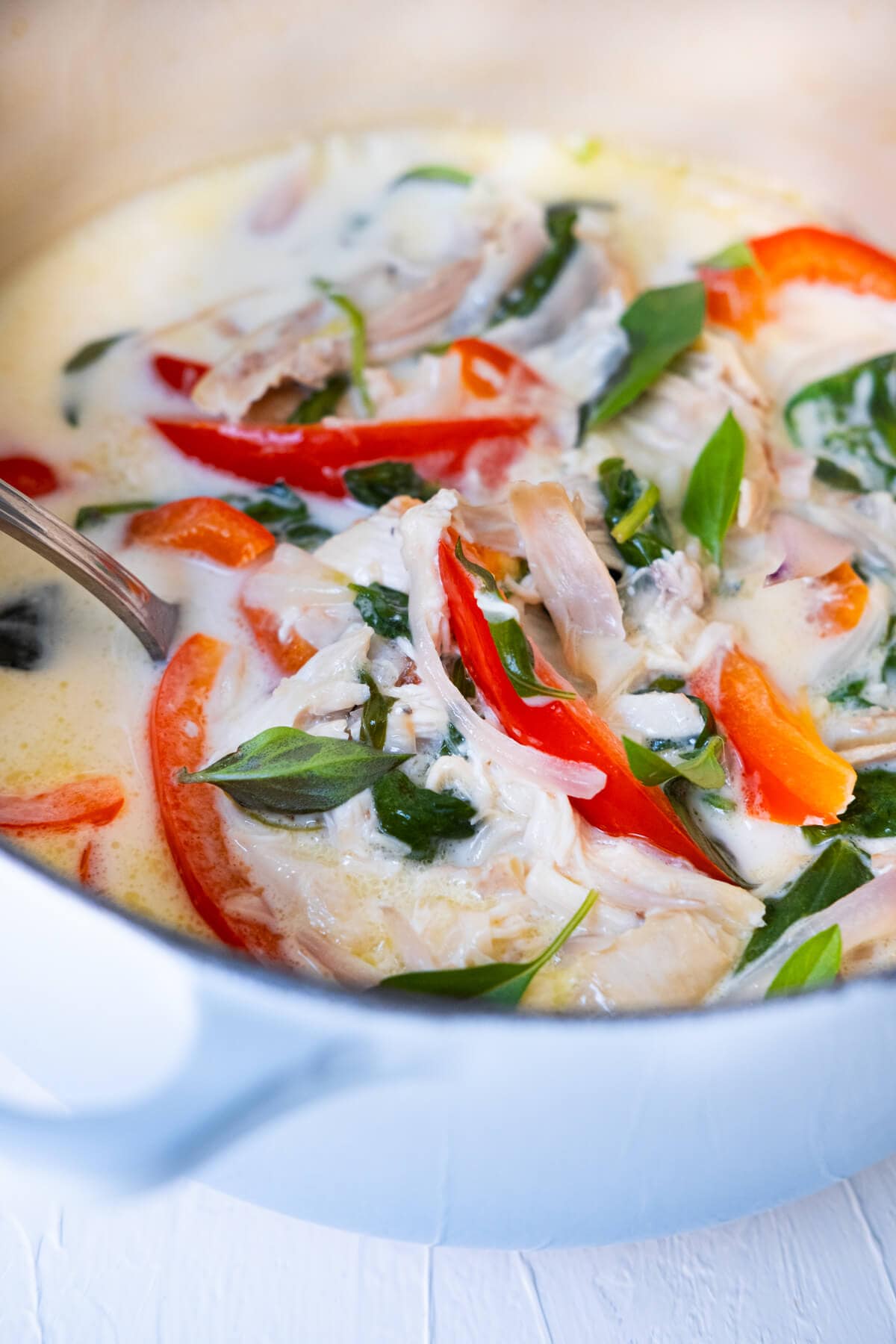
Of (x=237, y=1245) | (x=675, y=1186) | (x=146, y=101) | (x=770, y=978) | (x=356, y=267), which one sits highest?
(x=146, y=101)

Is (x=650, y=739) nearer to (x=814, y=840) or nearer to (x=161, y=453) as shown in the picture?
(x=814, y=840)

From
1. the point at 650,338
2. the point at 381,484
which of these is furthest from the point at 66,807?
the point at 650,338

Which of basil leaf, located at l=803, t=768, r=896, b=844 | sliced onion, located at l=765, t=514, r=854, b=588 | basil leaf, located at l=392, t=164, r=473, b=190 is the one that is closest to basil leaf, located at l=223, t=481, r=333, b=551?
sliced onion, located at l=765, t=514, r=854, b=588

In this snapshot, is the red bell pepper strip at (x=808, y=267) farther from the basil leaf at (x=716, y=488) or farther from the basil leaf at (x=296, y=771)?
the basil leaf at (x=296, y=771)

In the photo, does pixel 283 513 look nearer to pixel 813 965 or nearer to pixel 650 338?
pixel 650 338

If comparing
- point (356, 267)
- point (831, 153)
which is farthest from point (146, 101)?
point (831, 153)

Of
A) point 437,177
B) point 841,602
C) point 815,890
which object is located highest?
point 437,177
